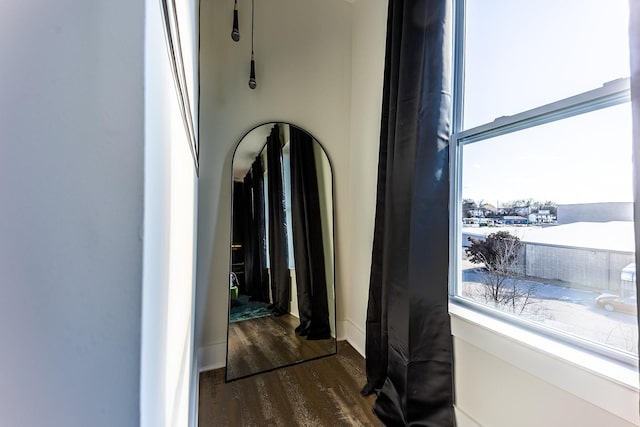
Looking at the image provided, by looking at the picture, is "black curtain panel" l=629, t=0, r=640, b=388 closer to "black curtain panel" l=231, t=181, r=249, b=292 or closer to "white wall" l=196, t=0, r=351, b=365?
"white wall" l=196, t=0, r=351, b=365

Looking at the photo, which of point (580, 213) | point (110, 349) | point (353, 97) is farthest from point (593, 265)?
point (353, 97)

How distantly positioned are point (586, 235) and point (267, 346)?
1747 mm

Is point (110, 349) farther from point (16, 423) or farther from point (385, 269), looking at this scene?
point (385, 269)

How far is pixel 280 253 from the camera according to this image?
6.43ft

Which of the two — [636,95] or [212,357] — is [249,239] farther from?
[636,95]

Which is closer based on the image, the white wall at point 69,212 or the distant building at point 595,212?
the white wall at point 69,212

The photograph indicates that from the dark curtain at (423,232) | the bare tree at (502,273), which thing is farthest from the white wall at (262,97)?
the bare tree at (502,273)

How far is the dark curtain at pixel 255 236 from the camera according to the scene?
1.87 meters

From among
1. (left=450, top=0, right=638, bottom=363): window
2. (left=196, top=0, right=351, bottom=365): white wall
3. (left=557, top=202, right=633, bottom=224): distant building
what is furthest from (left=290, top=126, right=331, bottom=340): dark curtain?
(left=557, top=202, right=633, bottom=224): distant building

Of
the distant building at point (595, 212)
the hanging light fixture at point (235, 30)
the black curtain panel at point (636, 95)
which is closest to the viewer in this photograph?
the black curtain panel at point (636, 95)

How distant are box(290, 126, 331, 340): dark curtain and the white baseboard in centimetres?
51

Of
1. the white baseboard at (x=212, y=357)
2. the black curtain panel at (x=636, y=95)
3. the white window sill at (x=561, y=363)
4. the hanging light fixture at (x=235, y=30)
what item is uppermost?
the hanging light fixture at (x=235, y=30)

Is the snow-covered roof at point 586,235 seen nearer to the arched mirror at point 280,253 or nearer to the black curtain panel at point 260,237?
the arched mirror at point 280,253

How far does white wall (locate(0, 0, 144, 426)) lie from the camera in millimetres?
189
